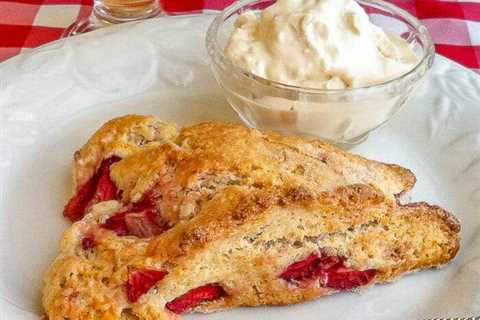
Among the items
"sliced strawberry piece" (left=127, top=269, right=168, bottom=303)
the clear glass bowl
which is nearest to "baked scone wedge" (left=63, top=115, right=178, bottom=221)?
the clear glass bowl

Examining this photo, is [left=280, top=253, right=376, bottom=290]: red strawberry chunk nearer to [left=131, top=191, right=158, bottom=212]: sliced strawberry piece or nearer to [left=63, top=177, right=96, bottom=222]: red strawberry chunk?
[left=131, top=191, right=158, bottom=212]: sliced strawberry piece

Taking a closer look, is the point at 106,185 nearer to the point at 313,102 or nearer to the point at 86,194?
the point at 86,194

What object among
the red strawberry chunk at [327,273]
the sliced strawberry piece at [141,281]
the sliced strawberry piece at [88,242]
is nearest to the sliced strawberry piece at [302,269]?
the red strawberry chunk at [327,273]

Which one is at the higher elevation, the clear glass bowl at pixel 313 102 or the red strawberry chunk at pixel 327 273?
the clear glass bowl at pixel 313 102

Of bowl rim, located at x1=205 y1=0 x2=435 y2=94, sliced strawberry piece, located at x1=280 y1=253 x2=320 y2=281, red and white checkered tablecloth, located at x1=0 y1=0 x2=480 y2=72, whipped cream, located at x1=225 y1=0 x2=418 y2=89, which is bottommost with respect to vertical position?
red and white checkered tablecloth, located at x1=0 y1=0 x2=480 y2=72

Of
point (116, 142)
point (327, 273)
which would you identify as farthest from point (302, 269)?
point (116, 142)

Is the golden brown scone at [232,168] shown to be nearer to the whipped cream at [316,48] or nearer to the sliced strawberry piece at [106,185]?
the sliced strawberry piece at [106,185]
